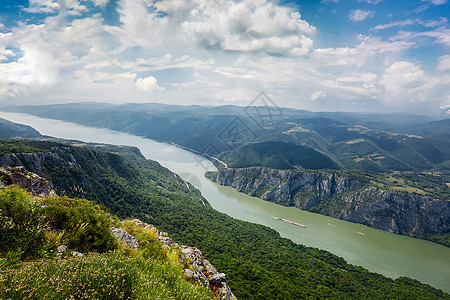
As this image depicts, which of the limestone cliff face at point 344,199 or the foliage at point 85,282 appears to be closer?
the foliage at point 85,282

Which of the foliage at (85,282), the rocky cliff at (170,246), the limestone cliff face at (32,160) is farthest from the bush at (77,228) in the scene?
the limestone cliff face at (32,160)

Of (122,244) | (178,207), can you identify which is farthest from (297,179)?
(122,244)

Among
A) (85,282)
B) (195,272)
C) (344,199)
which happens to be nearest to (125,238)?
(195,272)

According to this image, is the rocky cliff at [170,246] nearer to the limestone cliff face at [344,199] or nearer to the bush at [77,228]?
the bush at [77,228]

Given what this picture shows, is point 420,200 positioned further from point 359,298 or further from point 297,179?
point 359,298

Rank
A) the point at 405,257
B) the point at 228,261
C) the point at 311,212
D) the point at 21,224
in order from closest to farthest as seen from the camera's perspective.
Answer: the point at 21,224 < the point at 228,261 < the point at 405,257 < the point at 311,212

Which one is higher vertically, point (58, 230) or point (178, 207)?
point (58, 230)
